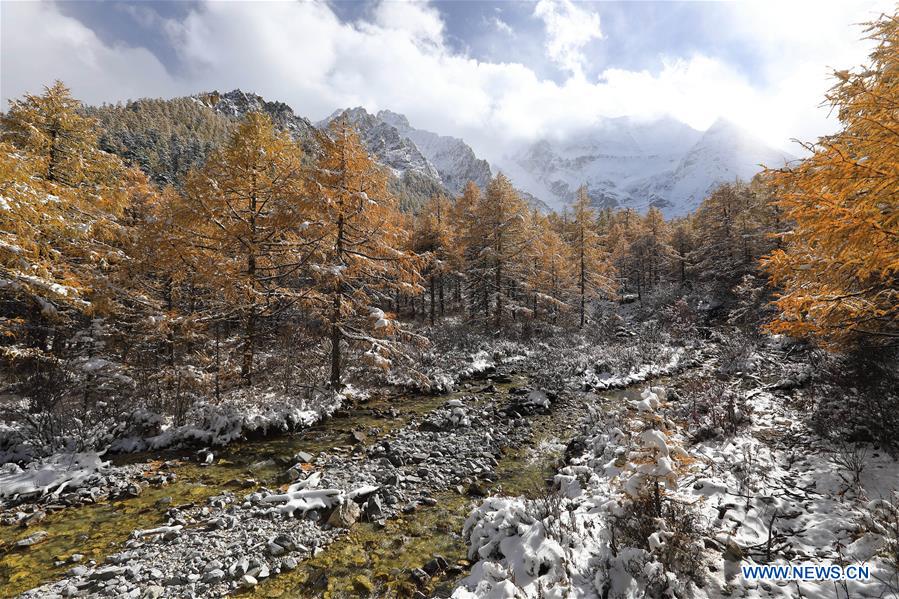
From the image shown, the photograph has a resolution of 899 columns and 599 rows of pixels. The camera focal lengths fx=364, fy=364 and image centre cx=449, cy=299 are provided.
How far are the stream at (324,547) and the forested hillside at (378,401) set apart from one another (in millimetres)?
80

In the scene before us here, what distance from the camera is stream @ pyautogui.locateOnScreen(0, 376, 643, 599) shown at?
527 centimetres

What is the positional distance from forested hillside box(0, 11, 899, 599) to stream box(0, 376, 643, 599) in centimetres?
8

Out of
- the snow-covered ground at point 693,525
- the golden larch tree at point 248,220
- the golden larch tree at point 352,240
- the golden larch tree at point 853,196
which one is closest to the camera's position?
the snow-covered ground at point 693,525

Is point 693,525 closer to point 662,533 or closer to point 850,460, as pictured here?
point 662,533

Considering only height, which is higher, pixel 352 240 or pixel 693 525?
pixel 352 240

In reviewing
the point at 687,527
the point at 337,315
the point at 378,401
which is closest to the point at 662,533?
the point at 687,527

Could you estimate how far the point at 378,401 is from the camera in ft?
Answer: 46.4

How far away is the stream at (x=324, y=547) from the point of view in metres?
5.27

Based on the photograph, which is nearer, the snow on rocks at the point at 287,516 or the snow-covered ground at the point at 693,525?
the snow-covered ground at the point at 693,525

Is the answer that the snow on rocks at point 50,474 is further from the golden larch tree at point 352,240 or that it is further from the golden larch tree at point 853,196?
the golden larch tree at point 853,196

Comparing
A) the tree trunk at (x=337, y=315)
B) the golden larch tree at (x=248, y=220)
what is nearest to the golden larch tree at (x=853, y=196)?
the tree trunk at (x=337, y=315)

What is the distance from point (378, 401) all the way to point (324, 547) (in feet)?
26.8

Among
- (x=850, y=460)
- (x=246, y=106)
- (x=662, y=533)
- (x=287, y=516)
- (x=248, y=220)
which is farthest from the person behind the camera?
(x=246, y=106)

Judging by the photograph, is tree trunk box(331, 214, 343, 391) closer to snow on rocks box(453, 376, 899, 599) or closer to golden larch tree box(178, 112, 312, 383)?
golden larch tree box(178, 112, 312, 383)
